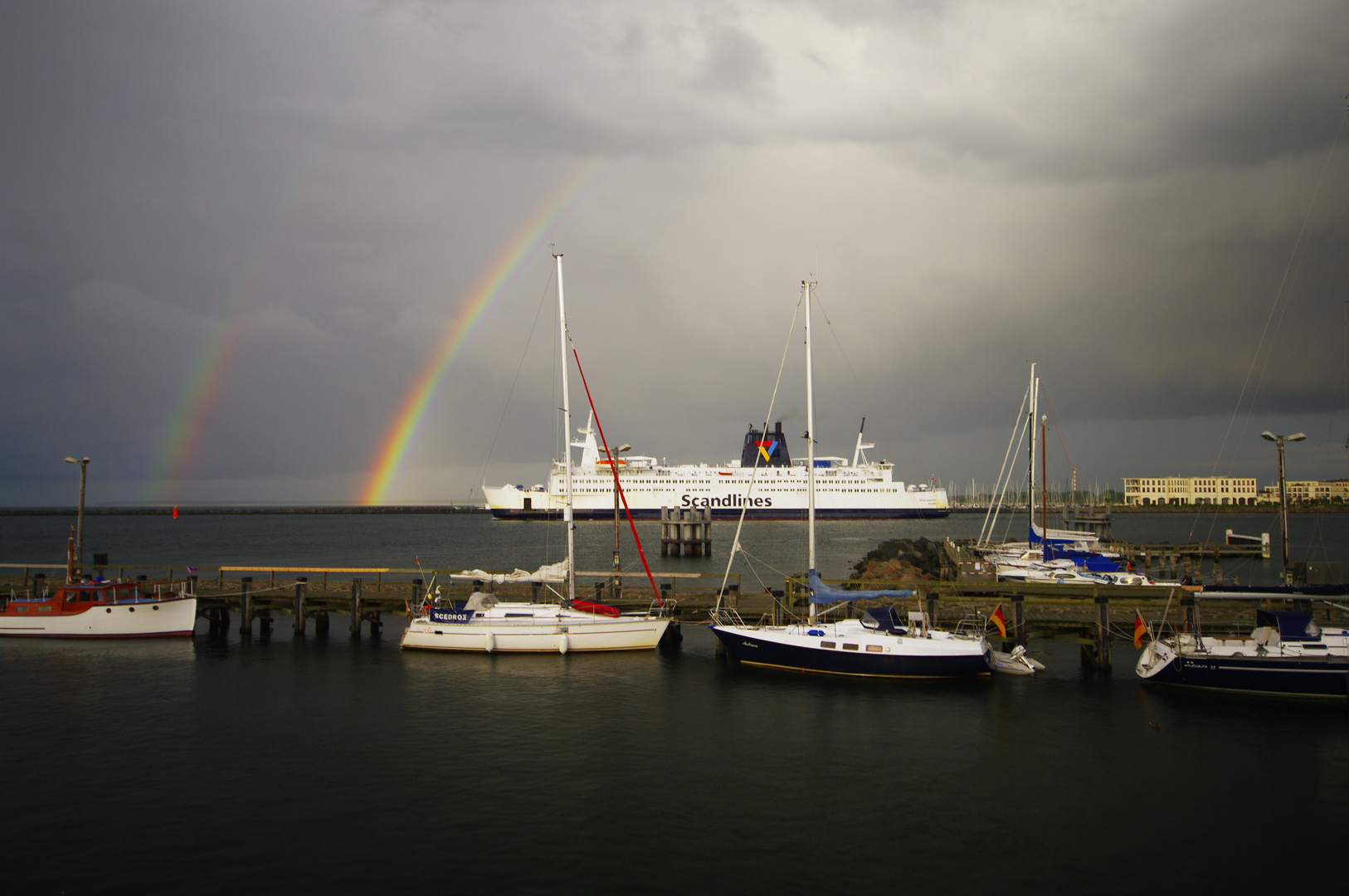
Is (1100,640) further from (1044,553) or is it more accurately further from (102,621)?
(102,621)

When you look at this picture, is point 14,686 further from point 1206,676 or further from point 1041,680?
point 1206,676

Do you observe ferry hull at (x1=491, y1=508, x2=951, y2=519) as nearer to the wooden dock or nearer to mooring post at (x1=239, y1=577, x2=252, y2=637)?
the wooden dock

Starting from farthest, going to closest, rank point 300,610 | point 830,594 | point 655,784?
point 300,610 < point 830,594 < point 655,784

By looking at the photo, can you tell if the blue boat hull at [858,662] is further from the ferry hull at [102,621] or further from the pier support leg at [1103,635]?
the ferry hull at [102,621]

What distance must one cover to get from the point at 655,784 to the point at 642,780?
28cm

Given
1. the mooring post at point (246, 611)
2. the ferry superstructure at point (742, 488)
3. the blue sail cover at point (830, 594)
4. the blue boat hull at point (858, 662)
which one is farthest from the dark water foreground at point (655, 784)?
the ferry superstructure at point (742, 488)

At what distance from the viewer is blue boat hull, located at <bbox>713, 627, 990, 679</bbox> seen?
18078 mm

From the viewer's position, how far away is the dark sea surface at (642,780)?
9.54 m

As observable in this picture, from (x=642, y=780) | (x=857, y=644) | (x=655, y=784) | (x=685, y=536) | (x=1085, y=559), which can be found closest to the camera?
(x=655, y=784)

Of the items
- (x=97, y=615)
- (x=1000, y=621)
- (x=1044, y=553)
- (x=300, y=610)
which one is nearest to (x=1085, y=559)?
(x=1044, y=553)

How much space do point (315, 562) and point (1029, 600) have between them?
150ft

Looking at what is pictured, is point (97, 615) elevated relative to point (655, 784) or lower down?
A: elevated

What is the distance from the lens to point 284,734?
1465cm

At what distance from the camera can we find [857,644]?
18.5 metres
